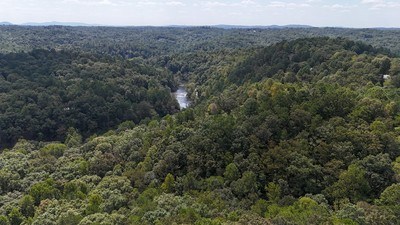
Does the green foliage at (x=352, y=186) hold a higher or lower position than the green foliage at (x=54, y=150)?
higher

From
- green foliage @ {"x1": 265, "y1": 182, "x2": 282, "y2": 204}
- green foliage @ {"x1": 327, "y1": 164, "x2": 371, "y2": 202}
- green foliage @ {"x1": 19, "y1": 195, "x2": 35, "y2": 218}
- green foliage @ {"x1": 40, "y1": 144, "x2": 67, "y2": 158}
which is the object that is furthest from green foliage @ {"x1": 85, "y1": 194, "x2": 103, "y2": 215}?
green foliage @ {"x1": 40, "y1": 144, "x2": 67, "y2": 158}

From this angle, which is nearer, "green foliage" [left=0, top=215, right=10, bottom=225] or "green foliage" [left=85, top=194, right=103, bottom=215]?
"green foliage" [left=85, top=194, right=103, bottom=215]

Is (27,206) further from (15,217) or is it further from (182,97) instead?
(182,97)

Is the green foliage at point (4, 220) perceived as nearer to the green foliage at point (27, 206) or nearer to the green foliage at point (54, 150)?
the green foliage at point (27, 206)

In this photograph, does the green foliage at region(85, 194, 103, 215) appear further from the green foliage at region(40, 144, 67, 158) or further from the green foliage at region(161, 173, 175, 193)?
the green foliage at region(40, 144, 67, 158)

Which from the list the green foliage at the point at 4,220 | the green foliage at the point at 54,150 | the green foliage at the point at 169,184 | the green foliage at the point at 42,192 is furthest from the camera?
the green foliage at the point at 54,150

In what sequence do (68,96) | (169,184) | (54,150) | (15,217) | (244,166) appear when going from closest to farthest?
(15,217) < (169,184) < (244,166) < (54,150) < (68,96)

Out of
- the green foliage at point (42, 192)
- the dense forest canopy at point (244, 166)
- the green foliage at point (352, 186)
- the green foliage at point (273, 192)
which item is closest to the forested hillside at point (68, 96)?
the dense forest canopy at point (244, 166)

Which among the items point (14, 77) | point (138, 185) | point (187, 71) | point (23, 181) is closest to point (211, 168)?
point (138, 185)

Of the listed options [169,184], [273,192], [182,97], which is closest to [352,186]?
[273,192]
